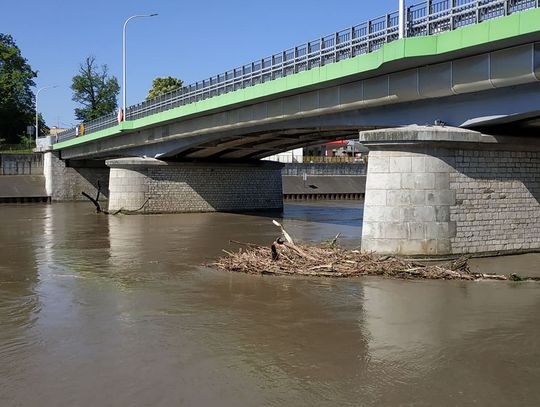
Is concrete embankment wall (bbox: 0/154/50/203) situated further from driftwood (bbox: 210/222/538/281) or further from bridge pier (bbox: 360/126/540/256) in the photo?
bridge pier (bbox: 360/126/540/256)

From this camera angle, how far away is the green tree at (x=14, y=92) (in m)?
93.1

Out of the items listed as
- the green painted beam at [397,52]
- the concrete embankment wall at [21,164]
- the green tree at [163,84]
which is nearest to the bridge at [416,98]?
the green painted beam at [397,52]

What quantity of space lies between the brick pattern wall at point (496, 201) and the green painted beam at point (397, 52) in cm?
342

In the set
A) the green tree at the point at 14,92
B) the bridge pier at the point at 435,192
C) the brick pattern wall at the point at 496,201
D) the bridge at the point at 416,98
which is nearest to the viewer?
the bridge at the point at 416,98

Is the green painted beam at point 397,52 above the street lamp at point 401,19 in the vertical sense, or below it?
below

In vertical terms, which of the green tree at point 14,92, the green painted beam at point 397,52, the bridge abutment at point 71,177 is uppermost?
the green tree at point 14,92

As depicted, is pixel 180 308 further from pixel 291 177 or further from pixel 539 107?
pixel 291 177

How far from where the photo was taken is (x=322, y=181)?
74.2 meters

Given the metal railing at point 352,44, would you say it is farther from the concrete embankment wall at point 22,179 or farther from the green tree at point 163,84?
the green tree at point 163,84

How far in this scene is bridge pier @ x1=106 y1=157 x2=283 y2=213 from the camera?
43469 mm

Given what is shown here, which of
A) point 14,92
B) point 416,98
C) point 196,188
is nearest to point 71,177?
point 196,188

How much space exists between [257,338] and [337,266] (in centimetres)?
646

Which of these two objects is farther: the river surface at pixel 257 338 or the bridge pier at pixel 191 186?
the bridge pier at pixel 191 186

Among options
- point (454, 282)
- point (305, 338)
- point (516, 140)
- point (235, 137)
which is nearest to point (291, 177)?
point (235, 137)
